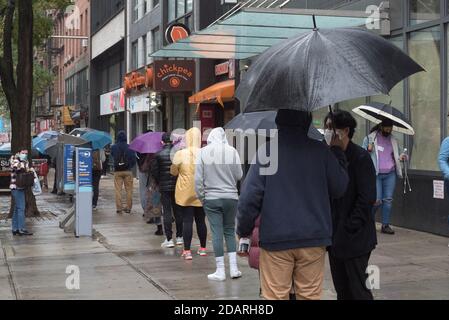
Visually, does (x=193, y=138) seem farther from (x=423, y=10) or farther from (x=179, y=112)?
(x=179, y=112)

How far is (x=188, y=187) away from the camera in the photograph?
28.3ft

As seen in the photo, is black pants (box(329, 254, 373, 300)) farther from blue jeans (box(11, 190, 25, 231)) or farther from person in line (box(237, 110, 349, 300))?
blue jeans (box(11, 190, 25, 231))

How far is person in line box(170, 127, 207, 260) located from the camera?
8.61 meters

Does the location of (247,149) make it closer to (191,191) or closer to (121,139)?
(121,139)

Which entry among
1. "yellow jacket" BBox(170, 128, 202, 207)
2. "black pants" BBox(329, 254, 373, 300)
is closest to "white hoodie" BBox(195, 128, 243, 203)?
"yellow jacket" BBox(170, 128, 202, 207)

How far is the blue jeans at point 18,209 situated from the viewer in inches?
439

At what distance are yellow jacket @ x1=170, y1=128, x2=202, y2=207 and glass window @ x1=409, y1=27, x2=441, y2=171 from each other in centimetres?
416

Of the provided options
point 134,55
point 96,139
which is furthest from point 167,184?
point 134,55

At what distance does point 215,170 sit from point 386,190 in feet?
12.7

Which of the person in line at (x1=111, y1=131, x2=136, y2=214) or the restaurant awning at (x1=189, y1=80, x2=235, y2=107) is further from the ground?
the restaurant awning at (x1=189, y1=80, x2=235, y2=107)

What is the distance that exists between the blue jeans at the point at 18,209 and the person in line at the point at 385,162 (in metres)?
6.01

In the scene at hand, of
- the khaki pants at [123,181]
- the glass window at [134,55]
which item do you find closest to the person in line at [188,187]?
the khaki pants at [123,181]

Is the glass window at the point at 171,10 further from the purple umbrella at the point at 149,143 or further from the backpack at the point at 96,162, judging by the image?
the purple umbrella at the point at 149,143

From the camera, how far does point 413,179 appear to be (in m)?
10.8
